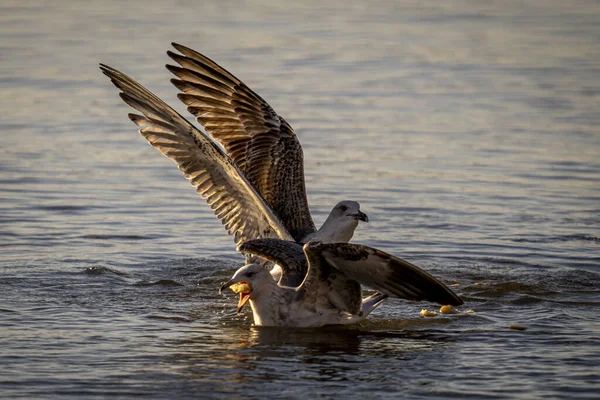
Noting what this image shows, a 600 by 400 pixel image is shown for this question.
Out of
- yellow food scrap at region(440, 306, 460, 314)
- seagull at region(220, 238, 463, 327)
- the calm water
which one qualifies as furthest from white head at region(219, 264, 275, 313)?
yellow food scrap at region(440, 306, 460, 314)

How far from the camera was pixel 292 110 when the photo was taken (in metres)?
18.3

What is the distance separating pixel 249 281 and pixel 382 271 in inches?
46.6

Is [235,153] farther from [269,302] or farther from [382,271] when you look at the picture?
[382,271]

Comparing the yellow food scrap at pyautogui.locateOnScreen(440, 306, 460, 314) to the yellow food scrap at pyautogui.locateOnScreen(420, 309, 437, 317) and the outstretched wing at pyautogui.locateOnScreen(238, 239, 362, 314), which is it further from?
the outstretched wing at pyautogui.locateOnScreen(238, 239, 362, 314)

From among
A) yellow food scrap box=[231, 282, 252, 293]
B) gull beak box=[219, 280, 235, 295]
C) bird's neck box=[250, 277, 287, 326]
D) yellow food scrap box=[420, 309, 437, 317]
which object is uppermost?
gull beak box=[219, 280, 235, 295]

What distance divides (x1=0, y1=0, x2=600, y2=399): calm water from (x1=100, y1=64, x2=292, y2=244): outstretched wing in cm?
71

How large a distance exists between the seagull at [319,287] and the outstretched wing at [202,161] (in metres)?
0.83

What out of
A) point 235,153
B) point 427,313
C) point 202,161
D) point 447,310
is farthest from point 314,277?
point 235,153

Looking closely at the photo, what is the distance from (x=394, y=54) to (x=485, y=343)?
1507 centimetres

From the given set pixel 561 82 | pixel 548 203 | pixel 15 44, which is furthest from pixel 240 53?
pixel 548 203

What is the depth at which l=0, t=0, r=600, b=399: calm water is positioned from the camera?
27.7ft

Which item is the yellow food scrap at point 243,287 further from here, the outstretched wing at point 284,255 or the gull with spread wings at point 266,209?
the outstretched wing at point 284,255

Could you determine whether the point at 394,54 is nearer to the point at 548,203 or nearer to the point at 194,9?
the point at 194,9

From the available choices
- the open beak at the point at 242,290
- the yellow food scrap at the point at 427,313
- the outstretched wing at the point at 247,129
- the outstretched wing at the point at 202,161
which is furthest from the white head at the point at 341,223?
the open beak at the point at 242,290
